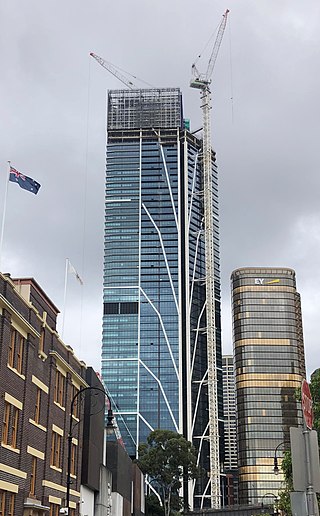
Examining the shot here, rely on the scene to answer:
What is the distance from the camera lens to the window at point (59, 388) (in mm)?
49969

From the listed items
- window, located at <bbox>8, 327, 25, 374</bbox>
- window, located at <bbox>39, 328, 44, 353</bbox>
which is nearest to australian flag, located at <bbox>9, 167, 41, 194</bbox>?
window, located at <bbox>39, 328, 44, 353</bbox>

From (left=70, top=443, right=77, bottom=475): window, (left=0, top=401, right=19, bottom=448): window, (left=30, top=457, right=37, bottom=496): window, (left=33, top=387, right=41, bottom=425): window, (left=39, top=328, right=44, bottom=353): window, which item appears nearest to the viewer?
(left=0, top=401, right=19, bottom=448): window

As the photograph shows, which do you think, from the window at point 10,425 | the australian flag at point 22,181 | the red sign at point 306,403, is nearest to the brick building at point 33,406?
the window at point 10,425

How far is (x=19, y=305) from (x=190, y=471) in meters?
97.5

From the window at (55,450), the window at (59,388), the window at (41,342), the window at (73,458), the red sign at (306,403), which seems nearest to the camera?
the red sign at (306,403)

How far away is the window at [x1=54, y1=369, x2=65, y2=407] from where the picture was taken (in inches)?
1967

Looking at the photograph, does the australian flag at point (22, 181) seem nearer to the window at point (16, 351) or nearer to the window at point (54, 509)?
the window at point (16, 351)

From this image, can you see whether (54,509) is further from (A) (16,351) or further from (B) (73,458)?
(A) (16,351)

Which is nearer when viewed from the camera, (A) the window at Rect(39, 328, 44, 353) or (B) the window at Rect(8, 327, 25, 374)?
(B) the window at Rect(8, 327, 25, 374)

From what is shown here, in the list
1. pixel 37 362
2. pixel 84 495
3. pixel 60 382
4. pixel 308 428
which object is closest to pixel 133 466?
pixel 84 495

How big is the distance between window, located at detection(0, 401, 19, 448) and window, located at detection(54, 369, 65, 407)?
9296 millimetres

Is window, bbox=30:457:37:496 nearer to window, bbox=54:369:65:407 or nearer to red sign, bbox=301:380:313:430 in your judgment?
window, bbox=54:369:65:407

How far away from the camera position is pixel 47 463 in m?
46.5

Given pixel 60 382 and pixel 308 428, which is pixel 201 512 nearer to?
pixel 60 382
